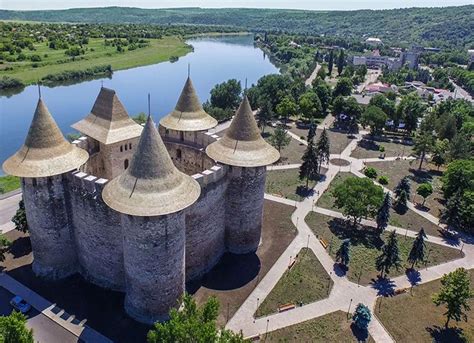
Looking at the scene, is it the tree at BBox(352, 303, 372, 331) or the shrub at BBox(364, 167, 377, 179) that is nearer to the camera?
the tree at BBox(352, 303, 372, 331)

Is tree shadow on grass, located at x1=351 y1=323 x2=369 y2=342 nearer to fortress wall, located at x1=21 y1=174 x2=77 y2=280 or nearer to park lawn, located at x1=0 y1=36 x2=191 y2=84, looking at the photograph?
fortress wall, located at x1=21 y1=174 x2=77 y2=280

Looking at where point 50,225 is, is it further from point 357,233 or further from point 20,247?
point 357,233

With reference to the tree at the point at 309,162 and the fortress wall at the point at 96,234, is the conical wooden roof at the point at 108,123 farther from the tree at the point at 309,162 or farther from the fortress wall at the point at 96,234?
the tree at the point at 309,162

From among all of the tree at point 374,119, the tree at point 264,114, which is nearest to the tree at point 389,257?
the tree at point 374,119

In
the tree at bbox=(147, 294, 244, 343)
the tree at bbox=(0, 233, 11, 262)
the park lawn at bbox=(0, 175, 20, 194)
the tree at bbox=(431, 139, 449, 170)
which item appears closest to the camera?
the tree at bbox=(147, 294, 244, 343)

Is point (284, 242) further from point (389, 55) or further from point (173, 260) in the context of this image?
point (389, 55)

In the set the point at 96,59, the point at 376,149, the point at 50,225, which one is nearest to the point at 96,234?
the point at 50,225

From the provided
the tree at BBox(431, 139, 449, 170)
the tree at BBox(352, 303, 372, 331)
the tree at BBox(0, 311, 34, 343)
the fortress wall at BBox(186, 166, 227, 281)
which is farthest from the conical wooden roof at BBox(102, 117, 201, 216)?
the tree at BBox(431, 139, 449, 170)
